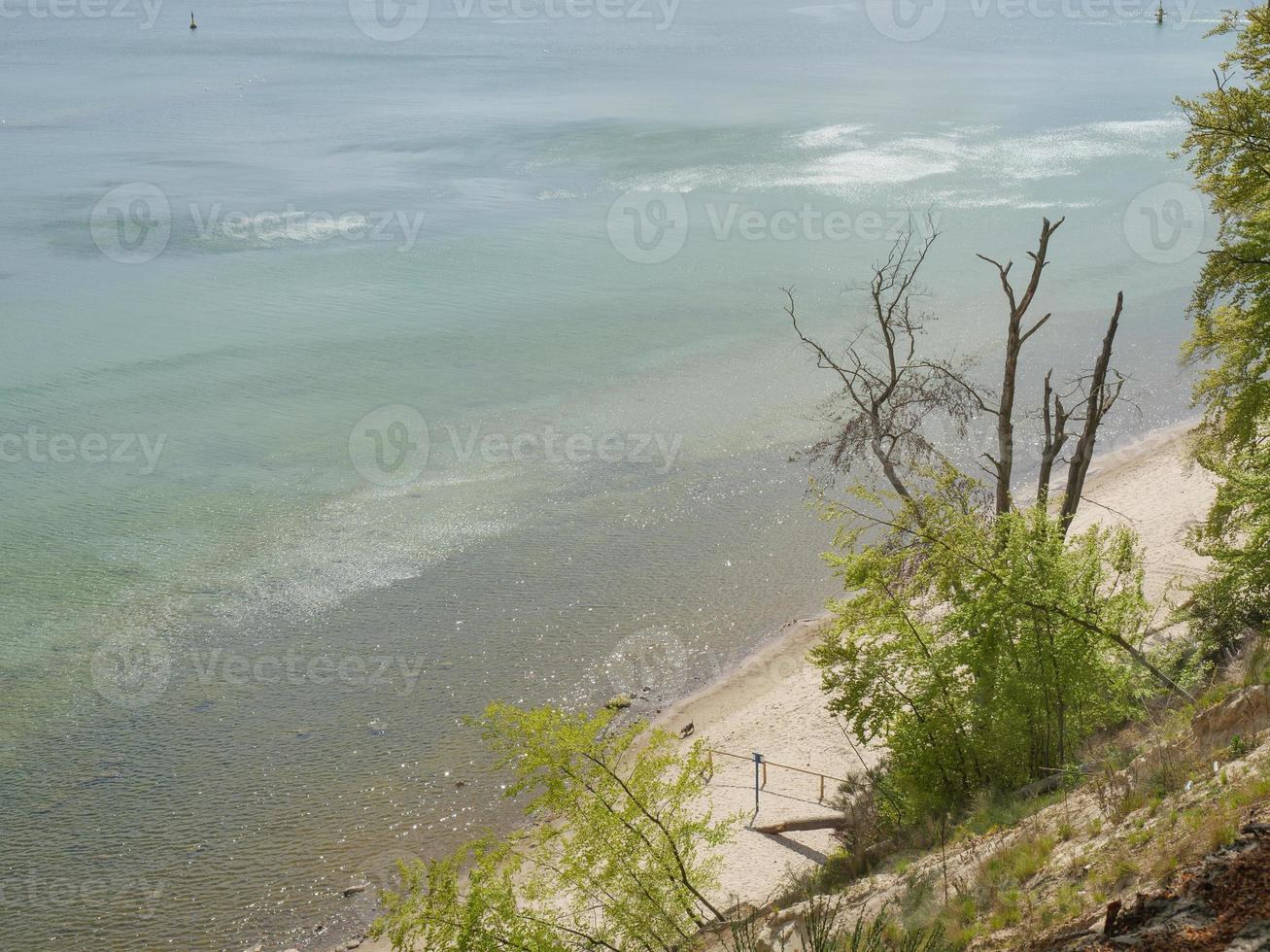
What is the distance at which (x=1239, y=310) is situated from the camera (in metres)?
16.9

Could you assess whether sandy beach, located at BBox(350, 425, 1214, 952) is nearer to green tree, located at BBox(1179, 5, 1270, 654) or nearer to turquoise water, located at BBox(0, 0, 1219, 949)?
turquoise water, located at BBox(0, 0, 1219, 949)

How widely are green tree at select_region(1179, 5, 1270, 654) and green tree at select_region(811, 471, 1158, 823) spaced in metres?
1.82

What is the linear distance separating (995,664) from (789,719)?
7.09 meters

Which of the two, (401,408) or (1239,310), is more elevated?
(1239,310)

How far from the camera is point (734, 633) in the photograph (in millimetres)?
23031

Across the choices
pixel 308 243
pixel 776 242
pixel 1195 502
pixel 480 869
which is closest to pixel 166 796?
pixel 480 869

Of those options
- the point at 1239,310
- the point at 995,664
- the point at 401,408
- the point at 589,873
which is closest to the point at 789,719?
the point at 995,664

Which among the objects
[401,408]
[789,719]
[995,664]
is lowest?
[789,719]

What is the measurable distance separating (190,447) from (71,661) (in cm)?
957

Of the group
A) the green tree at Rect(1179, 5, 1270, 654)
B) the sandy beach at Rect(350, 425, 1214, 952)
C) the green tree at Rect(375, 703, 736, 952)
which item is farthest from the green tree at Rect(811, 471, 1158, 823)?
the green tree at Rect(375, 703, 736, 952)

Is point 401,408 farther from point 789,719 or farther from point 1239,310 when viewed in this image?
point 1239,310

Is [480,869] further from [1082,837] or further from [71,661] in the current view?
[71,661]

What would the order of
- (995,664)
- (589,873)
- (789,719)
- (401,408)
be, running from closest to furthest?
(589,873) < (995,664) < (789,719) < (401,408)

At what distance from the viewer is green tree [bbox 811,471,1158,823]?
13125 mm
